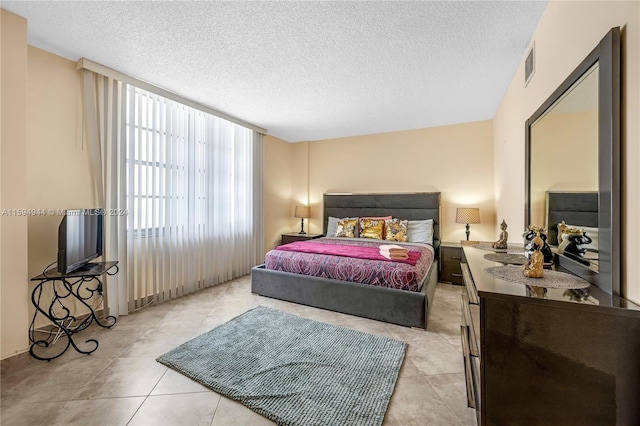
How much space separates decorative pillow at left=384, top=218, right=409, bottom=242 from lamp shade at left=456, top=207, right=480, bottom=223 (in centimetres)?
79

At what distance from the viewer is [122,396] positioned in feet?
5.34

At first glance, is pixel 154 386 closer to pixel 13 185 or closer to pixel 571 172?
pixel 13 185

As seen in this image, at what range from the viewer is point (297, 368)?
6.22 ft

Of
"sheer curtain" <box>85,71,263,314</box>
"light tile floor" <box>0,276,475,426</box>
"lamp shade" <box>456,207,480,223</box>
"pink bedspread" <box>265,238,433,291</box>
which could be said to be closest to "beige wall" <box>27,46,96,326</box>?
"sheer curtain" <box>85,71,263,314</box>

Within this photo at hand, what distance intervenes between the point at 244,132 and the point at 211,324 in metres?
3.02

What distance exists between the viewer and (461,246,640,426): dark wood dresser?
908 mm

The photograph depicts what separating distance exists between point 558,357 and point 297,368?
4.97 feet

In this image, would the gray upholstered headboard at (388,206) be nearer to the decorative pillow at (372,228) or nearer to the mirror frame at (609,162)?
the decorative pillow at (372,228)

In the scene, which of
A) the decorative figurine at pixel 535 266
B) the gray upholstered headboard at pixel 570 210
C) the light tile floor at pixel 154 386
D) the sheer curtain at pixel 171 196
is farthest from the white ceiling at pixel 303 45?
the light tile floor at pixel 154 386

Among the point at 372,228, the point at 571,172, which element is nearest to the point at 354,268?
the point at 372,228

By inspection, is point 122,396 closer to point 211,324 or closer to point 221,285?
point 211,324

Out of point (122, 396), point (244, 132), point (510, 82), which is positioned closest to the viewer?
point (122, 396)

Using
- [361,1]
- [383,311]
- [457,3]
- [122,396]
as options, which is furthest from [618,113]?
[122,396]

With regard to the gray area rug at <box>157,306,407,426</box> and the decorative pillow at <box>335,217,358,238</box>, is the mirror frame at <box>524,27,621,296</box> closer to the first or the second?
the gray area rug at <box>157,306,407,426</box>
